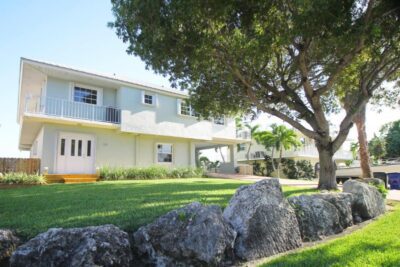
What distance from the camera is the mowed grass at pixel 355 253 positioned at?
383 cm

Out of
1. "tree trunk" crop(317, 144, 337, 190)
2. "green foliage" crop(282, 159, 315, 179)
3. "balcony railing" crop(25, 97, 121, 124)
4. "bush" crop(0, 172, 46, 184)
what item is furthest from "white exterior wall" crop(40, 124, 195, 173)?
"green foliage" crop(282, 159, 315, 179)

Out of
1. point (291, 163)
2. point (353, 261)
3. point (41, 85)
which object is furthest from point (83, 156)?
point (291, 163)

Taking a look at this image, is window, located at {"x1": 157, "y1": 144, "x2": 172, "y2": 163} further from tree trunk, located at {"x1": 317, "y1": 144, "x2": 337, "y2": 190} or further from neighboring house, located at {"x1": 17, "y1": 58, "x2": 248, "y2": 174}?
tree trunk, located at {"x1": 317, "y1": 144, "x2": 337, "y2": 190}

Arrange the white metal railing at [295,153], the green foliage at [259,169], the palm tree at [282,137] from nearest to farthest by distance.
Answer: the palm tree at [282,137], the green foliage at [259,169], the white metal railing at [295,153]

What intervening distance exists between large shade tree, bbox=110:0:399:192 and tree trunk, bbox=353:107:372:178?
4078 millimetres

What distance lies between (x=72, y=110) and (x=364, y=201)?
50.6 feet

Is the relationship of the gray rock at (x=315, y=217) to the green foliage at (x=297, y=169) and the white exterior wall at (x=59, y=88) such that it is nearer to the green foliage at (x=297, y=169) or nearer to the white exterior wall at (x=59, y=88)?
A: the white exterior wall at (x=59, y=88)

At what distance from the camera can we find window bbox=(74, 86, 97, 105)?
1847 centimetres

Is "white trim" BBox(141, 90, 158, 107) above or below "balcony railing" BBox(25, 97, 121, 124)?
above

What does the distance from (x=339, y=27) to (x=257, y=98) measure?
4.61 metres

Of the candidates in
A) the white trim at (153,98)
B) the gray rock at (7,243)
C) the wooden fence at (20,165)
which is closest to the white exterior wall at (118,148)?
the wooden fence at (20,165)

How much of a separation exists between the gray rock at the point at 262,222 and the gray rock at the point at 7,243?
117 inches

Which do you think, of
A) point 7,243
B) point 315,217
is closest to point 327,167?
point 315,217

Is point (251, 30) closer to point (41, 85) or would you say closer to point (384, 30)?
point (384, 30)
